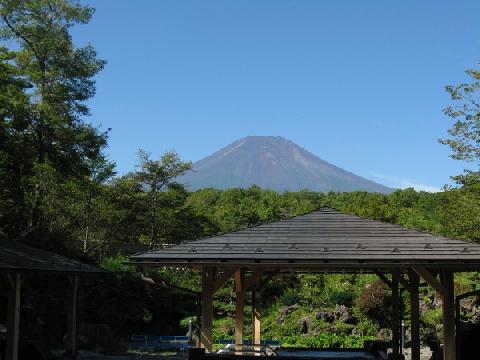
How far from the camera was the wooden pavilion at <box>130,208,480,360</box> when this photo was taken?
10000mm

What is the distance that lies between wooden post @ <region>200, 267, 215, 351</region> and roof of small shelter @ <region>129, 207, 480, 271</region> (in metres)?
0.27

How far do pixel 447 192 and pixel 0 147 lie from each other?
16.2m

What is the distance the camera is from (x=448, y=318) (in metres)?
10.0

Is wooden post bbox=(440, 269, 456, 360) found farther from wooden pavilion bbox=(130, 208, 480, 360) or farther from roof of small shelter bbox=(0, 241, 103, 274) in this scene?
roof of small shelter bbox=(0, 241, 103, 274)

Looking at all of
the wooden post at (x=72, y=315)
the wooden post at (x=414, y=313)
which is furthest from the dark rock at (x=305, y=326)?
the wooden post at (x=414, y=313)

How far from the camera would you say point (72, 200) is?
85.2ft

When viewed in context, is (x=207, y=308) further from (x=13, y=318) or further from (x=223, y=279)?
(x=13, y=318)

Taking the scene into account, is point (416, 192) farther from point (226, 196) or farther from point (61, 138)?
point (61, 138)

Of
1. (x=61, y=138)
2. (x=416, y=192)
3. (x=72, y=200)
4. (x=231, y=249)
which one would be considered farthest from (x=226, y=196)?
(x=231, y=249)

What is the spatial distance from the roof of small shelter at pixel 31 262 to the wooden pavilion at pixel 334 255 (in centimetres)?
213

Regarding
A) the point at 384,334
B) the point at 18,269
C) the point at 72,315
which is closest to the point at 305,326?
the point at 384,334

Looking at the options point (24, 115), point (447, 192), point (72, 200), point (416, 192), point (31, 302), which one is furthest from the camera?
point (416, 192)

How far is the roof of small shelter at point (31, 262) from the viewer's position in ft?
35.6

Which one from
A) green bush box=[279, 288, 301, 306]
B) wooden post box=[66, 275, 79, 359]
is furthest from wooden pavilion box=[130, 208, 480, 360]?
green bush box=[279, 288, 301, 306]
